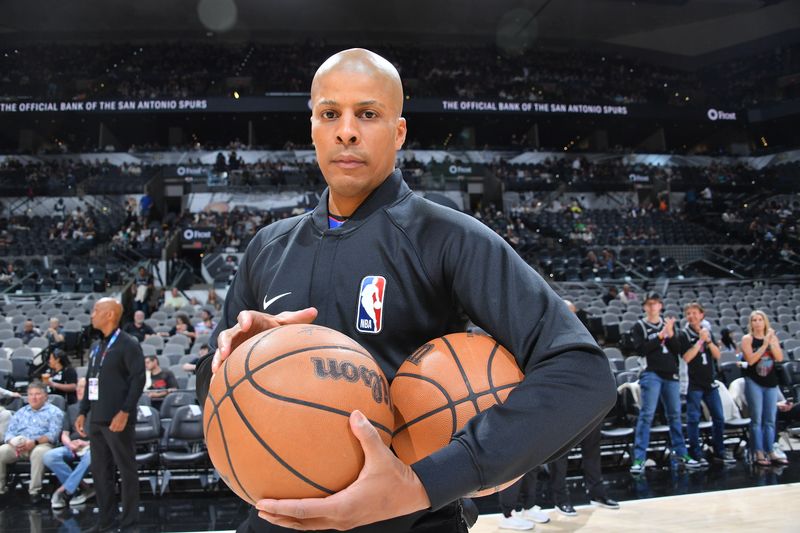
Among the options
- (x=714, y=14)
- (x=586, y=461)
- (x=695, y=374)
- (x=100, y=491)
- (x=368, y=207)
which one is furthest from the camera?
(x=714, y=14)

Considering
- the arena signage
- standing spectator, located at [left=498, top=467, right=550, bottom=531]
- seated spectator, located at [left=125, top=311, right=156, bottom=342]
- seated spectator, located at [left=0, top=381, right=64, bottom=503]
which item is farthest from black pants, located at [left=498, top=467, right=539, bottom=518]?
the arena signage

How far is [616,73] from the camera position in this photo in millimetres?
29234

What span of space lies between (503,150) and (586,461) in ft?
67.6

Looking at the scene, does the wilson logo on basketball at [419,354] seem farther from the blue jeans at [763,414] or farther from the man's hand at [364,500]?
the blue jeans at [763,414]

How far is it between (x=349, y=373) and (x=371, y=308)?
0.22 meters

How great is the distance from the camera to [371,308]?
1210 millimetres

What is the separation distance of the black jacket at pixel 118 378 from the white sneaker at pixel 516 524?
2889 mm

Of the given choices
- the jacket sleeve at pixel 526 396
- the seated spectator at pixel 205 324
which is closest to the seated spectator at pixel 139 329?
the seated spectator at pixel 205 324

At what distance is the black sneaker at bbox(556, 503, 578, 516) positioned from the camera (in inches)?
195

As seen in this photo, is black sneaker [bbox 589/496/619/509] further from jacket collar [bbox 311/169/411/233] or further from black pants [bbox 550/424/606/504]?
jacket collar [bbox 311/169/411/233]

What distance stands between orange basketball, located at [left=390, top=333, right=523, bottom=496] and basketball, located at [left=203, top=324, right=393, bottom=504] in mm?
59

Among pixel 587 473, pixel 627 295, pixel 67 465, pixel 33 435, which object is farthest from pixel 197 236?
pixel 587 473

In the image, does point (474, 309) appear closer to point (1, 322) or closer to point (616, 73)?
point (1, 322)

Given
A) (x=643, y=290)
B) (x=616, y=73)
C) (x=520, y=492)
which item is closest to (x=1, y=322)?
(x=520, y=492)
